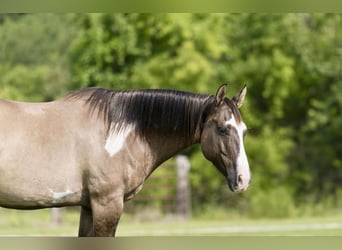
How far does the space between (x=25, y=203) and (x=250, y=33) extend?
762 inches

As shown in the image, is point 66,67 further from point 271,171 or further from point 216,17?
point 271,171

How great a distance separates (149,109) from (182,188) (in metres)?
15.5

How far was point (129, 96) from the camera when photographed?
4.31 meters

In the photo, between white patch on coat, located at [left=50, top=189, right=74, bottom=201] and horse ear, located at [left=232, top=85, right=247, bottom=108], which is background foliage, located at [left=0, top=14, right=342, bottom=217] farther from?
white patch on coat, located at [left=50, top=189, right=74, bottom=201]

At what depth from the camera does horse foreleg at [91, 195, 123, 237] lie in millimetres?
4047

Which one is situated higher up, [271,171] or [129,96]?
[129,96]

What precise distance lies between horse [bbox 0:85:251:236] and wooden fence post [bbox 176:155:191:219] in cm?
1503

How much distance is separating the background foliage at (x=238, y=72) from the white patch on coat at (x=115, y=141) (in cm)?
1489

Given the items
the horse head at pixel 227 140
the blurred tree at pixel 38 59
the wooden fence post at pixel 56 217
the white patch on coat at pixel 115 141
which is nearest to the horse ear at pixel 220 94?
the horse head at pixel 227 140

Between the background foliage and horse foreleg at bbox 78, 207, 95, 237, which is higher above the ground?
the background foliage

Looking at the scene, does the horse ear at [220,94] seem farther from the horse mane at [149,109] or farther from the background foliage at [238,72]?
the background foliage at [238,72]

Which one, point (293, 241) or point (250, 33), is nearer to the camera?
point (293, 241)

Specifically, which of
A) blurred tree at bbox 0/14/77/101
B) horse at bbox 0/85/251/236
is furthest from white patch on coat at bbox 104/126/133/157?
blurred tree at bbox 0/14/77/101
